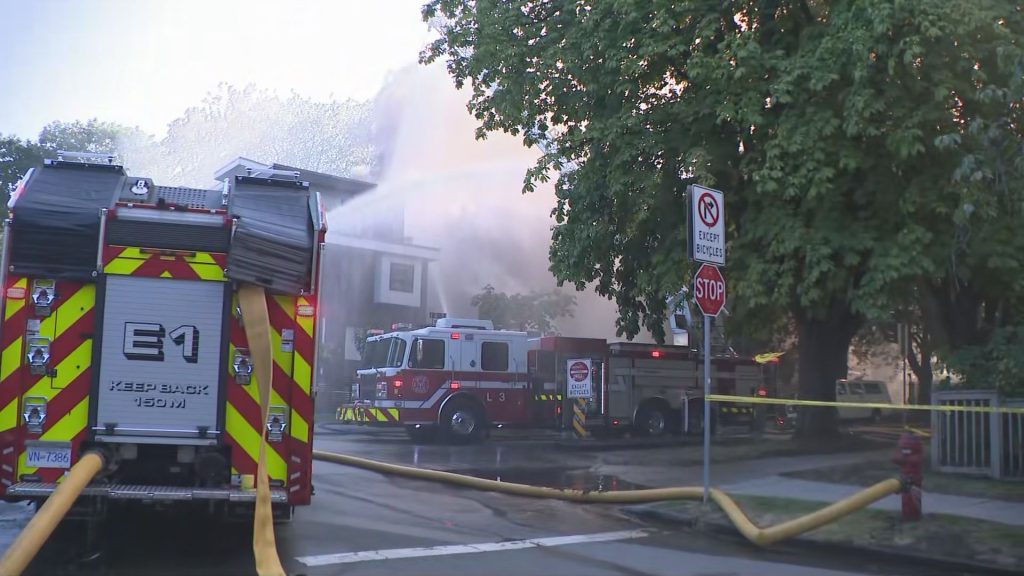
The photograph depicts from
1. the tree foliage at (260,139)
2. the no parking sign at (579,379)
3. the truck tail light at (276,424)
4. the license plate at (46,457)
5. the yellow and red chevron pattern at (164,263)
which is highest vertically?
the tree foliage at (260,139)

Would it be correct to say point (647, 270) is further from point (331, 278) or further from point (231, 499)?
point (331, 278)

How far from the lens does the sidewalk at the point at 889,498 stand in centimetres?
944

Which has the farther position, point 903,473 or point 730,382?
point 730,382

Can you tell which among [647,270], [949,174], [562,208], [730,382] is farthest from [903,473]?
[730,382]

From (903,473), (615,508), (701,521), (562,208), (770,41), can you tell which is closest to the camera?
(903,473)

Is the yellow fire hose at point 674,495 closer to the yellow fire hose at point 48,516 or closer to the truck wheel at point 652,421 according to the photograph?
the yellow fire hose at point 48,516

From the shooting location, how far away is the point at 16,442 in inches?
281

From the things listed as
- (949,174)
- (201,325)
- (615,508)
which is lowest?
(615,508)

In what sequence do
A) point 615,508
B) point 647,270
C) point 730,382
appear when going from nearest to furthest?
point 615,508 < point 647,270 < point 730,382

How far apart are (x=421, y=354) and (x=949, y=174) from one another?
11193 mm

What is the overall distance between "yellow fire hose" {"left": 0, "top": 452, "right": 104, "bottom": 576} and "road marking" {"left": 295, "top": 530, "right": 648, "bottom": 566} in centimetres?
172

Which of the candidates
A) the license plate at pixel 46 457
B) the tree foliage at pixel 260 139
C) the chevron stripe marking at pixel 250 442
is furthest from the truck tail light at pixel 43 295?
the tree foliage at pixel 260 139

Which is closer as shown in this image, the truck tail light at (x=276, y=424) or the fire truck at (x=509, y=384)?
the truck tail light at (x=276, y=424)

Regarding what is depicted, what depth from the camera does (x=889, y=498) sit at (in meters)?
10.3
